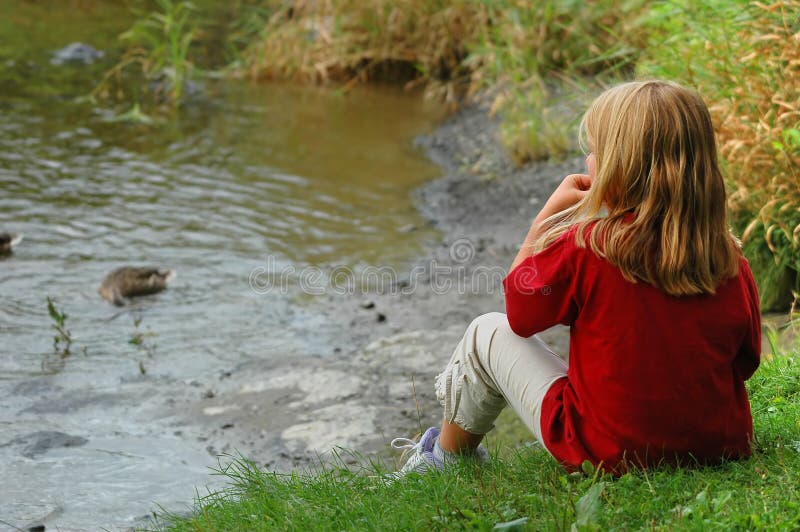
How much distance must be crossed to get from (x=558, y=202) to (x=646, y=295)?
1.47 ft

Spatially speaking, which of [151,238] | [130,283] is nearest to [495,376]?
[130,283]

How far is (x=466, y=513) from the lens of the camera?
110 inches

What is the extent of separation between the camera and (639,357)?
2803 millimetres

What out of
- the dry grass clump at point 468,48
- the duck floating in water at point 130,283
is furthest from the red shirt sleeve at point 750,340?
the dry grass clump at point 468,48

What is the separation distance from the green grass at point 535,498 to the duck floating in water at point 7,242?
13.3 ft

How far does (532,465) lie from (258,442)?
1.75 meters

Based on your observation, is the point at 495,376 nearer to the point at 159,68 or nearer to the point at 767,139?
the point at 767,139

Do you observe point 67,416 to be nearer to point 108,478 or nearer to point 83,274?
point 108,478

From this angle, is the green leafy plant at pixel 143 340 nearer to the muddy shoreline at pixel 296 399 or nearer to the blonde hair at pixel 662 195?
the muddy shoreline at pixel 296 399

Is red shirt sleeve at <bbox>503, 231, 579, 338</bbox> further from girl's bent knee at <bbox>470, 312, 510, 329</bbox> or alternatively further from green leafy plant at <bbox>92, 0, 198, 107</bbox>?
green leafy plant at <bbox>92, 0, 198, 107</bbox>

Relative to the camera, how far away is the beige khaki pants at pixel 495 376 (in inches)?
122

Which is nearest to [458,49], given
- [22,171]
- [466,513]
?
[22,171]

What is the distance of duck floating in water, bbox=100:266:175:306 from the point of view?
20.5 feet

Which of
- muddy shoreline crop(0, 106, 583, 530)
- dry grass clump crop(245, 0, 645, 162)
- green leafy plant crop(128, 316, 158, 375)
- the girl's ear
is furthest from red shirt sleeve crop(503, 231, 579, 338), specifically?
dry grass clump crop(245, 0, 645, 162)
